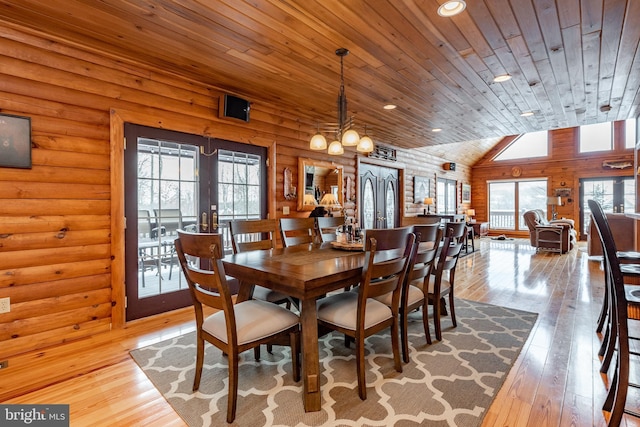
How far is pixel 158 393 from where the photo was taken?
6.45 ft

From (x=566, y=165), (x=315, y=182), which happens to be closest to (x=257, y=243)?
(x=315, y=182)

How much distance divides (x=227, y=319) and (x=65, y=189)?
208 centimetres

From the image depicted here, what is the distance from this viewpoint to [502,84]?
369 cm

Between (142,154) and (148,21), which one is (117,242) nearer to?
(142,154)

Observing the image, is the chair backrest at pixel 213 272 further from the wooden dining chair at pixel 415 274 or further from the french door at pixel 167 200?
the french door at pixel 167 200

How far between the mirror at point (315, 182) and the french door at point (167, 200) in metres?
1.06

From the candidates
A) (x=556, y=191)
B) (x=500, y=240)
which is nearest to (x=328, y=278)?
(x=500, y=240)

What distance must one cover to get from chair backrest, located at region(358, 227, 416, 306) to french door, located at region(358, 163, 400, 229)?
14.0ft

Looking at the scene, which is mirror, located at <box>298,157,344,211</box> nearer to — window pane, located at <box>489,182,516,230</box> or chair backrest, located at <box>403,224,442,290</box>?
chair backrest, located at <box>403,224,442,290</box>

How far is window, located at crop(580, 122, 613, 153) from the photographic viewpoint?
9492mm

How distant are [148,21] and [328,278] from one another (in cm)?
233

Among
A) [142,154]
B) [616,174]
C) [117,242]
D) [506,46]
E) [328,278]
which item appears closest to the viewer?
[328,278]

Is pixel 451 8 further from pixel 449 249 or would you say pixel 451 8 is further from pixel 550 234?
pixel 550 234

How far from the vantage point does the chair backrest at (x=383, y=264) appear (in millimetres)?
1809
